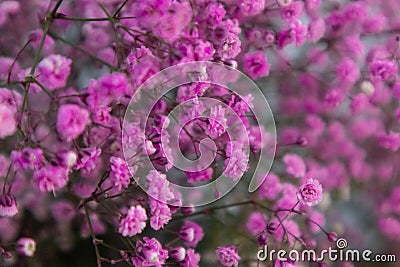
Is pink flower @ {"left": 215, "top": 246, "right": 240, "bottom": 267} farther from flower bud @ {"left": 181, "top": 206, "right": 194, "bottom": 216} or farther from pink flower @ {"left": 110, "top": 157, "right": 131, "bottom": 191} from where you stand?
pink flower @ {"left": 110, "top": 157, "right": 131, "bottom": 191}

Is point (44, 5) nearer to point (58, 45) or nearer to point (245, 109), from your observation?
point (58, 45)

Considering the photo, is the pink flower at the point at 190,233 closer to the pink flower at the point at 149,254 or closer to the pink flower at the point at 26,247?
the pink flower at the point at 149,254

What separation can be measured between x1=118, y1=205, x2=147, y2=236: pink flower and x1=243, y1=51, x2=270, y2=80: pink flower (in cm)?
29

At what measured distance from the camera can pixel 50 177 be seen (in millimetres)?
640

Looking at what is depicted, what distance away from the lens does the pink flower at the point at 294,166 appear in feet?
3.17

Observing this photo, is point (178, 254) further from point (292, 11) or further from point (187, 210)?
point (292, 11)

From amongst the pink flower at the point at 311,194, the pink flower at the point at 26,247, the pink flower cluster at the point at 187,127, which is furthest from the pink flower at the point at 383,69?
the pink flower at the point at 26,247

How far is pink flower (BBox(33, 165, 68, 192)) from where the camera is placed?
64 centimetres

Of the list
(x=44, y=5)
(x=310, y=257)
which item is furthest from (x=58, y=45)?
(x=310, y=257)

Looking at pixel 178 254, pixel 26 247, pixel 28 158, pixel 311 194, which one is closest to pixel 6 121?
pixel 28 158

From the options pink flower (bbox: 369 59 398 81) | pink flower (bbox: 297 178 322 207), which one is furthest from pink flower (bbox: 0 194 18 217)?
pink flower (bbox: 369 59 398 81)

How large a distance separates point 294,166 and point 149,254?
0.38 meters

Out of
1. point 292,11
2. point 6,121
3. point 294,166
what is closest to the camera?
point 6,121

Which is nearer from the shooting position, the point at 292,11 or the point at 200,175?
the point at 200,175
